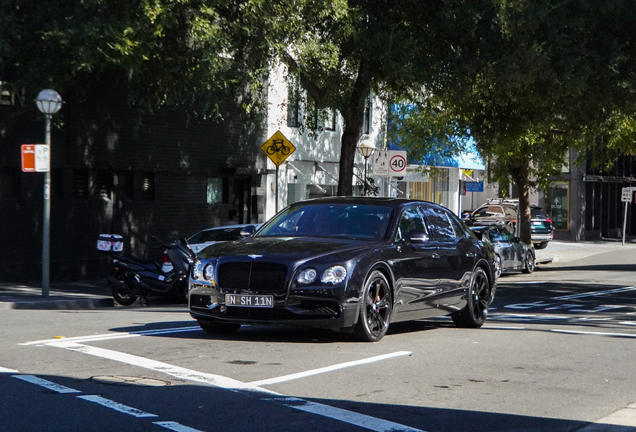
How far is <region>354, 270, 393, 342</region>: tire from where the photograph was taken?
10023mm

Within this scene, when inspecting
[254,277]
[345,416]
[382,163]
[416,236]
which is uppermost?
[382,163]

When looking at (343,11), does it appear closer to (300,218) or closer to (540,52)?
(540,52)

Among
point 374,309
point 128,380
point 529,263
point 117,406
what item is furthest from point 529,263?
point 117,406

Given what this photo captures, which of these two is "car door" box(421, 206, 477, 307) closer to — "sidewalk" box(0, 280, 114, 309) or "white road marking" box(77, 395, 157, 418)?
"white road marking" box(77, 395, 157, 418)

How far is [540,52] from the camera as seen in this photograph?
18.2 meters

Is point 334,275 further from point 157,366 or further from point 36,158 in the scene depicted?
point 36,158

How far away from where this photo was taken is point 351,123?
21.1 m

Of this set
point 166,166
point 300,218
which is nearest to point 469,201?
point 166,166

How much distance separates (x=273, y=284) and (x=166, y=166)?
15.0m

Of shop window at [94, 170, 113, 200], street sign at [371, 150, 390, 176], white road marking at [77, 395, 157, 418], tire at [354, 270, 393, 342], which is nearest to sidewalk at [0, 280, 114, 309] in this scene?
shop window at [94, 170, 113, 200]

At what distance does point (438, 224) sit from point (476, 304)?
4.08 feet

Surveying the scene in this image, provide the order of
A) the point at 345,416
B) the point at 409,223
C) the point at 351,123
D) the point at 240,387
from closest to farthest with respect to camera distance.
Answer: the point at 345,416 → the point at 240,387 → the point at 409,223 → the point at 351,123

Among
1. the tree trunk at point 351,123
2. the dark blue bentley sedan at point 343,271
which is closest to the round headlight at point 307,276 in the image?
the dark blue bentley sedan at point 343,271

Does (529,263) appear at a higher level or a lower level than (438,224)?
lower
